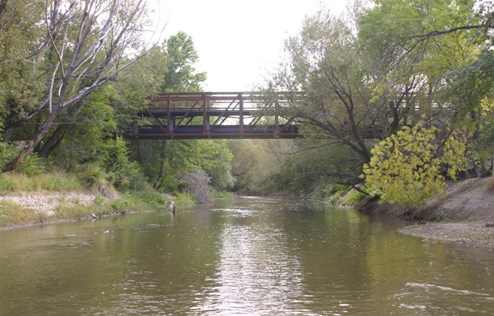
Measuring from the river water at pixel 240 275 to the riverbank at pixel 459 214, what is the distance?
115 cm

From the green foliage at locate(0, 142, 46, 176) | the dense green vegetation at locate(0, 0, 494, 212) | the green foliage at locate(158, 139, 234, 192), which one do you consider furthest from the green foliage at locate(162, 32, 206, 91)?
the green foliage at locate(0, 142, 46, 176)

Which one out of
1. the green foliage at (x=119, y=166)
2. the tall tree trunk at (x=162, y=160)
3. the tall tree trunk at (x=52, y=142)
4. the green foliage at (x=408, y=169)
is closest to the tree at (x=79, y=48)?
the tall tree trunk at (x=52, y=142)

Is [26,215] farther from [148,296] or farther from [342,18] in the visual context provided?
[342,18]

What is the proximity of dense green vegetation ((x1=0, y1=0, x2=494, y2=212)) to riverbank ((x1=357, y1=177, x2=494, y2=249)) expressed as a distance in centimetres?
114

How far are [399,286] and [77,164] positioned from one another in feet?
78.2

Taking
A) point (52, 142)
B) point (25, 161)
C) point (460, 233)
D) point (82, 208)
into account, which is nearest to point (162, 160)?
point (52, 142)

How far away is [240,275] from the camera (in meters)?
9.80

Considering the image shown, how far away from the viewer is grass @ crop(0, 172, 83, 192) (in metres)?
20.3

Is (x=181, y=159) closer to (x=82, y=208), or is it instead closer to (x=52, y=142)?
(x=52, y=142)

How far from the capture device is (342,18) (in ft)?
90.7

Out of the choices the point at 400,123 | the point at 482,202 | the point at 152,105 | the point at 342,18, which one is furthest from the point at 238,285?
the point at 152,105

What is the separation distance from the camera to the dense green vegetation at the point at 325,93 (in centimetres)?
1730

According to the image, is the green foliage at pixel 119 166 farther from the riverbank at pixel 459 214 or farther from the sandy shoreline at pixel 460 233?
the sandy shoreline at pixel 460 233

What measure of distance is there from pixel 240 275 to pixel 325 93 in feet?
55.6
